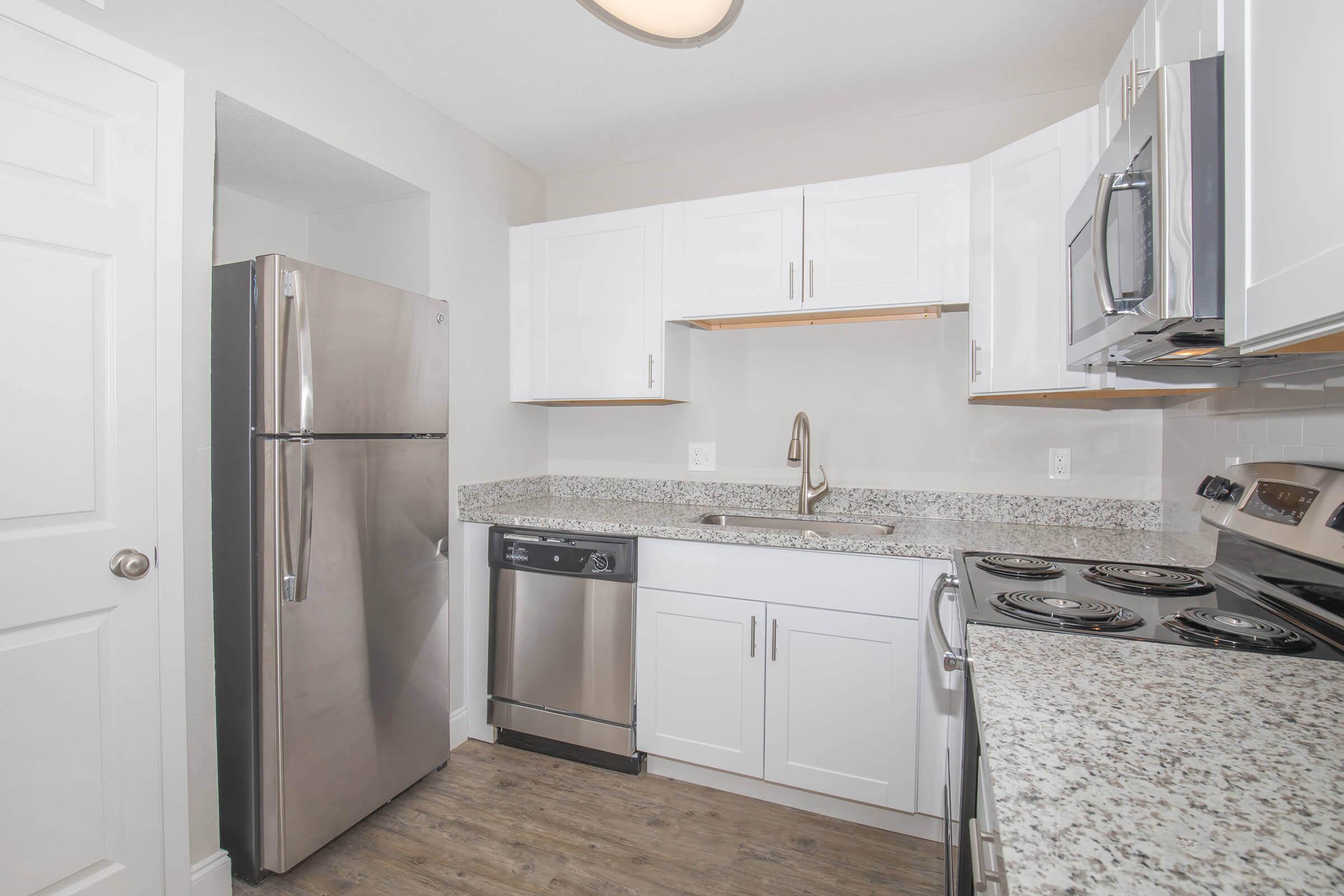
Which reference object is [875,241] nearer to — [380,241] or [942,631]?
[942,631]

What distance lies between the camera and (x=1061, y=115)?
2.27 m

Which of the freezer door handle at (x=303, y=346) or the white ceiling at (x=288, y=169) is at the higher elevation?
the white ceiling at (x=288, y=169)

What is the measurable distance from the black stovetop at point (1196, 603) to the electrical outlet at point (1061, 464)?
0.77 metres

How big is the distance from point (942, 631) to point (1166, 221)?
882 millimetres

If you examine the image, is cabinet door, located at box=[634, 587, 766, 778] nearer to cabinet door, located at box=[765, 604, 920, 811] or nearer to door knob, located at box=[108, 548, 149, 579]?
cabinet door, located at box=[765, 604, 920, 811]

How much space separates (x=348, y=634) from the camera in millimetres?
1886

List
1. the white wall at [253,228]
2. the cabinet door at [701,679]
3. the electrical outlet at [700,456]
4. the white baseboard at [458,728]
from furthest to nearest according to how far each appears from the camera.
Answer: the electrical outlet at [700,456] < the white baseboard at [458,728] < the white wall at [253,228] < the cabinet door at [701,679]

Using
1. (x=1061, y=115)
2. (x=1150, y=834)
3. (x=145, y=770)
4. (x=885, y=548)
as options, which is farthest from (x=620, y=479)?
(x=1150, y=834)

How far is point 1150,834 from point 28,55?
2.17 metres

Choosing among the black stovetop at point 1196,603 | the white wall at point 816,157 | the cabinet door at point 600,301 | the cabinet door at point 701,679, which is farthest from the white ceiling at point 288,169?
the black stovetop at point 1196,603

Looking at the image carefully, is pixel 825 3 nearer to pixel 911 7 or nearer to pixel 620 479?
pixel 911 7

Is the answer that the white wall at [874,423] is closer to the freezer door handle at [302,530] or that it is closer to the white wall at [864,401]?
the white wall at [864,401]

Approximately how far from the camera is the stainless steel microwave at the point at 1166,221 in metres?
0.89

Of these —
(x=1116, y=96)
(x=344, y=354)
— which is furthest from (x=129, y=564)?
(x=1116, y=96)
